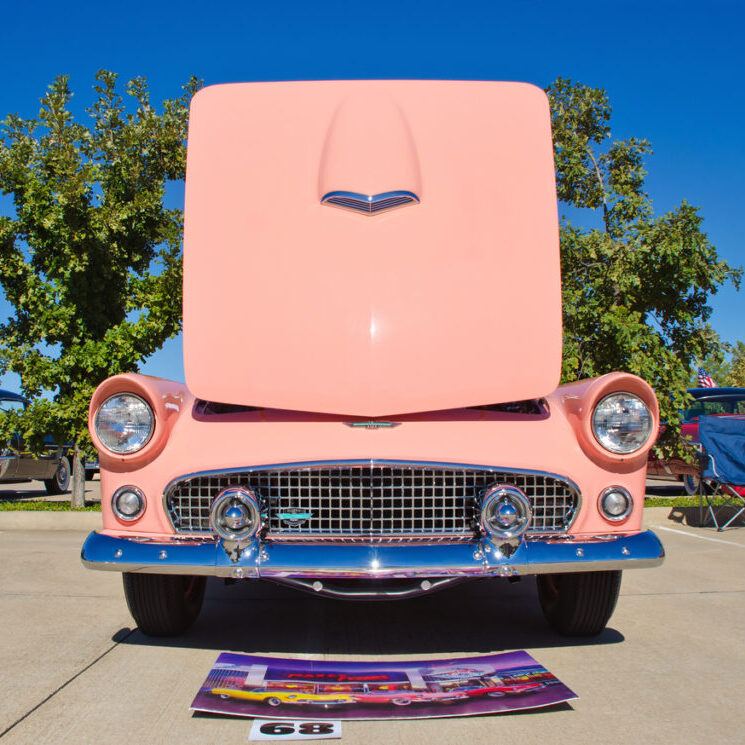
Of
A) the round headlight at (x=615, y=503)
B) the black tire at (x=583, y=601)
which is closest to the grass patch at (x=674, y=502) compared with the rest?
the black tire at (x=583, y=601)

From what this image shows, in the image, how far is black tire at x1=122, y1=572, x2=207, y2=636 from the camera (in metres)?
3.11

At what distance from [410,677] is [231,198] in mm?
2106

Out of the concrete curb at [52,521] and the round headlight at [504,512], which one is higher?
the round headlight at [504,512]

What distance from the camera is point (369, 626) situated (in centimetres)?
359

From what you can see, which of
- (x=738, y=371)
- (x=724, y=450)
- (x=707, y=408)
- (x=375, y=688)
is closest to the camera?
(x=375, y=688)

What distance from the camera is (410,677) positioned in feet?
8.73

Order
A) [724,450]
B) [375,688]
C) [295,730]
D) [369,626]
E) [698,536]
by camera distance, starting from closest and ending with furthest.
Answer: [295,730], [375,688], [369,626], [698,536], [724,450]

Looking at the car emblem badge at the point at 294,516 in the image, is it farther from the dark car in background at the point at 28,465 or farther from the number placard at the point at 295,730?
the dark car in background at the point at 28,465

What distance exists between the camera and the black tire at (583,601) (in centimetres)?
314

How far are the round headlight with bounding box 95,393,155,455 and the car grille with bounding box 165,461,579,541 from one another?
24cm

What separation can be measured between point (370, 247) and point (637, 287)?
Result: 6124 millimetres

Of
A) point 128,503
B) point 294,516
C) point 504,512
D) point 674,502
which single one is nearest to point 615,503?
point 504,512

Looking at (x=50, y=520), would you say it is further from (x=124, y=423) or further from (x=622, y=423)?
(x=622, y=423)

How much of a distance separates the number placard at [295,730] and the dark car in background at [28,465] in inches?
370
